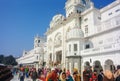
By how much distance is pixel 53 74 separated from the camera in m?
6.18

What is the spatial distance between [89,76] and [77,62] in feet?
47.1

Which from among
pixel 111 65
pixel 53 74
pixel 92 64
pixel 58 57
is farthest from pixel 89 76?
pixel 58 57

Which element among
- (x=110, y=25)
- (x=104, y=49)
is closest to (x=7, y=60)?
(x=110, y=25)

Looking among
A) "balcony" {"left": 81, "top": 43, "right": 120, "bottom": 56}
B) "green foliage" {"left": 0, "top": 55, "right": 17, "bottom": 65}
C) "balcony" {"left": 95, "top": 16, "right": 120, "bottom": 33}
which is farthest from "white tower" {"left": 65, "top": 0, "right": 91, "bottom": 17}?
"green foliage" {"left": 0, "top": 55, "right": 17, "bottom": 65}

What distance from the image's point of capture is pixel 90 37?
1032 inches

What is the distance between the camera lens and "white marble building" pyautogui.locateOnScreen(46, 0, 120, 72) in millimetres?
19500

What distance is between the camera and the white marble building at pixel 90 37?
64.0 feet

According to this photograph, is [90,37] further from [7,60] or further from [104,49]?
[7,60]

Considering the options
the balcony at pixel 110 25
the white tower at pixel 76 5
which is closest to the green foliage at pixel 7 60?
the white tower at pixel 76 5

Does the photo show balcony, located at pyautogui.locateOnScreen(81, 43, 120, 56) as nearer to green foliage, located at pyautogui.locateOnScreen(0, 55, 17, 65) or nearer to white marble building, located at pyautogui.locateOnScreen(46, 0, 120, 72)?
white marble building, located at pyautogui.locateOnScreen(46, 0, 120, 72)

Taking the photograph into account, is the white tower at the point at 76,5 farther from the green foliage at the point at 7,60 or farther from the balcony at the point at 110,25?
the green foliage at the point at 7,60

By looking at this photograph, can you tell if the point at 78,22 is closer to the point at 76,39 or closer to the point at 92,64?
the point at 76,39

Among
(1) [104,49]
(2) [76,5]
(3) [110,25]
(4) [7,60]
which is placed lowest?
(4) [7,60]

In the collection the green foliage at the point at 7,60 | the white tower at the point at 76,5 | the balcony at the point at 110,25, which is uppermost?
the white tower at the point at 76,5
